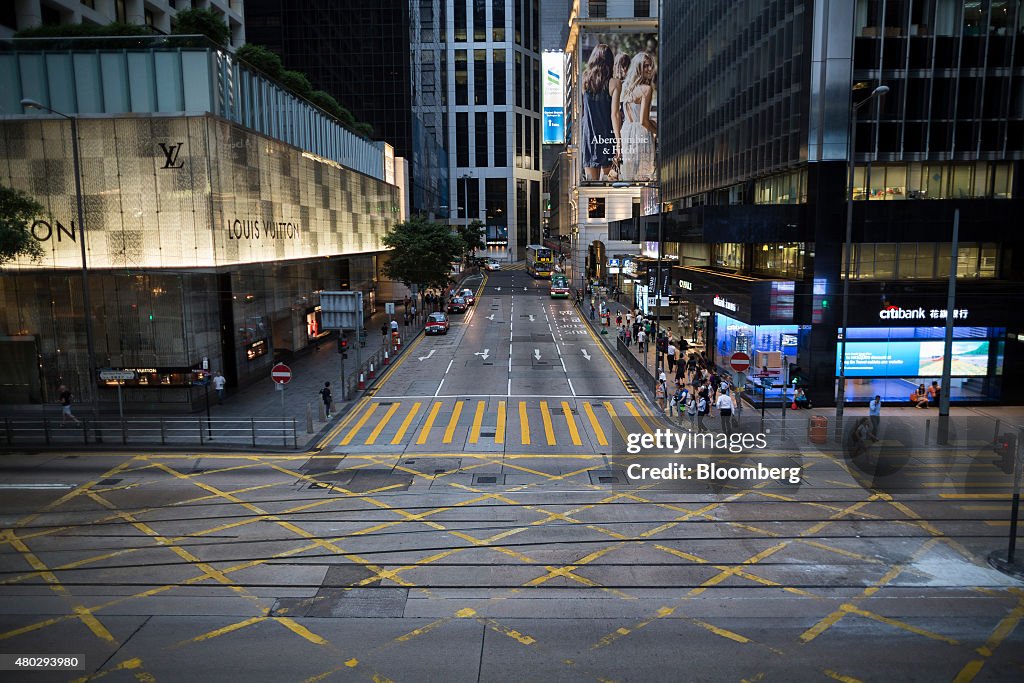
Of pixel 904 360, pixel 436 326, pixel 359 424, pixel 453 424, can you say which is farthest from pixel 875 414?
pixel 436 326

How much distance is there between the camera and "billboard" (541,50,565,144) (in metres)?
137

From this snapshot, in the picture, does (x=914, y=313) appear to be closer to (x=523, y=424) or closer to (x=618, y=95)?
(x=523, y=424)

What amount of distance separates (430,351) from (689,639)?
109 feet

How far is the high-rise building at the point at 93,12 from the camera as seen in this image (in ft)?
104

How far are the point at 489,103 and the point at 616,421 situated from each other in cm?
13121

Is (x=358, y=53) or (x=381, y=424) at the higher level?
(x=358, y=53)

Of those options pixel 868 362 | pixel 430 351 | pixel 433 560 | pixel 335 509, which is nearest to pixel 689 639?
pixel 433 560

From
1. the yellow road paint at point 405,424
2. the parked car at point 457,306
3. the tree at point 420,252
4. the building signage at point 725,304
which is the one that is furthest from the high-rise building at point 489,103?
the yellow road paint at point 405,424

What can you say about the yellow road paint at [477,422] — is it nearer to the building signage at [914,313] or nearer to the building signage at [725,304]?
the building signage at [725,304]

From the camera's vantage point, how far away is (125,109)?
89.8ft

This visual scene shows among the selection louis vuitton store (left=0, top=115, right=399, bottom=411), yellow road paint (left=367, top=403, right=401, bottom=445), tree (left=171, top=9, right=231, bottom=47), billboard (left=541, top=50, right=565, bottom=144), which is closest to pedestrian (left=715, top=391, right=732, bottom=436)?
yellow road paint (left=367, top=403, right=401, bottom=445)

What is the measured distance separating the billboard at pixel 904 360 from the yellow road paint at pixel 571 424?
34.4ft

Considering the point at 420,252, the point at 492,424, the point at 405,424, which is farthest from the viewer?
the point at 420,252

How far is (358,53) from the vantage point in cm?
9481
